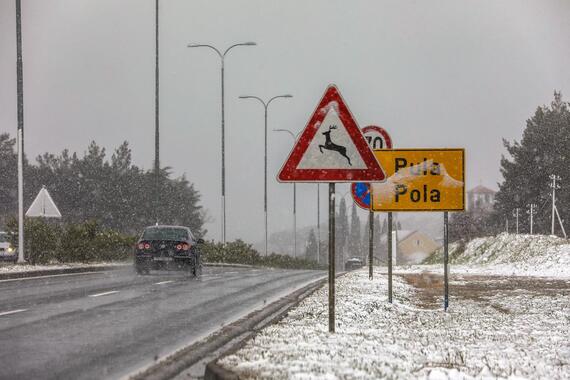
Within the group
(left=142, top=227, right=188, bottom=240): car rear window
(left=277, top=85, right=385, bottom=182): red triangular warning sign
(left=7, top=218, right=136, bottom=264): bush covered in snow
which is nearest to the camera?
(left=277, top=85, right=385, bottom=182): red triangular warning sign

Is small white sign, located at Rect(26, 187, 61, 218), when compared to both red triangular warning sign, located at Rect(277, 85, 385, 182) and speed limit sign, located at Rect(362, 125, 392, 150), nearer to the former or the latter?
speed limit sign, located at Rect(362, 125, 392, 150)

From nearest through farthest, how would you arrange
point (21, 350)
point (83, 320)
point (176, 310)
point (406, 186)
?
point (21, 350)
point (83, 320)
point (406, 186)
point (176, 310)

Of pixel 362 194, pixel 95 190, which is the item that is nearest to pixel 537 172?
pixel 95 190

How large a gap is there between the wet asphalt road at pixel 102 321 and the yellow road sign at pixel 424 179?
287cm

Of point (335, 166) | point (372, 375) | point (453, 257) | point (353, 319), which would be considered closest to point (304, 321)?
point (353, 319)

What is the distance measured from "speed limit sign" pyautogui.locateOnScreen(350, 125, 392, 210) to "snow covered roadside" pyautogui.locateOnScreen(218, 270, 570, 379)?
5.80ft

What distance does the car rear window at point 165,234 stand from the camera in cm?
2512

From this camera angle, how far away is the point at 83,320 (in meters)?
11.4

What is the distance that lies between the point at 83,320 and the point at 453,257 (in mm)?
38798

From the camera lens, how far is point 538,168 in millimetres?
104000

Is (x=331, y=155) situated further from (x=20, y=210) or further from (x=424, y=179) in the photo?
(x=20, y=210)

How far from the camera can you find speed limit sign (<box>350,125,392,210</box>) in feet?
45.9

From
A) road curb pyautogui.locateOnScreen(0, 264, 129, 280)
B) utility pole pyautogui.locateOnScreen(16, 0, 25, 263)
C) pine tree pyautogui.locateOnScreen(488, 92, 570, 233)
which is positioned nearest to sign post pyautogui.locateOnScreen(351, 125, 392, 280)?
road curb pyautogui.locateOnScreen(0, 264, 129, 280)

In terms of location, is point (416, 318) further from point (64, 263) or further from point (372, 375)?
point (64, 263)
